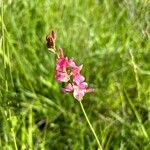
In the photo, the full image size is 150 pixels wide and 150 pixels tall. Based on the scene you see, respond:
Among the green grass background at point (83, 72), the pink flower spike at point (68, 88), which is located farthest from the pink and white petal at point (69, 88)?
the green grass background at point (83, 72)

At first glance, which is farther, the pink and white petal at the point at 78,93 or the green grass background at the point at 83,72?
the green grass background at the point at 83,72

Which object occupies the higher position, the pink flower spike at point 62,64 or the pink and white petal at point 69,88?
the pink flower spike at point 62,64

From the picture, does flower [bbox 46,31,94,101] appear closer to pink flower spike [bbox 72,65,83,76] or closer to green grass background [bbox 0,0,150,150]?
pink flower spike [bbox 72,65,83,76]

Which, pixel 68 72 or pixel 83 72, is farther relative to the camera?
pixel 83 72

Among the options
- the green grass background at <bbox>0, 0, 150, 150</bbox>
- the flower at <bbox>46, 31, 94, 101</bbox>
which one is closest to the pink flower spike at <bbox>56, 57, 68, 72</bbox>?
the flower at <bbox>46, 31, 94, 101</bbox>

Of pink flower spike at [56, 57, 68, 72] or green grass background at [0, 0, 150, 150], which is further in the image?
green grass background at [0, 0, 150, 150]

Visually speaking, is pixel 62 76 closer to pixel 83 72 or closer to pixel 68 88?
pixel 68 88

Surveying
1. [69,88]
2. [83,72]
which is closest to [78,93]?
[69,88]

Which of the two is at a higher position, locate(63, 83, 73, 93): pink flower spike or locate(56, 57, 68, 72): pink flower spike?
locate(56, 57, 68, 72): pink flower spike

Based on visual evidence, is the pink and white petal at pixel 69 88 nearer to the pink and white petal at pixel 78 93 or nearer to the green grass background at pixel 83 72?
the pink and white petal at pixel 78 93

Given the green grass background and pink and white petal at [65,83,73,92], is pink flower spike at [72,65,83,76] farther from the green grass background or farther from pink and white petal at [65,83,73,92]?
the green grass background
